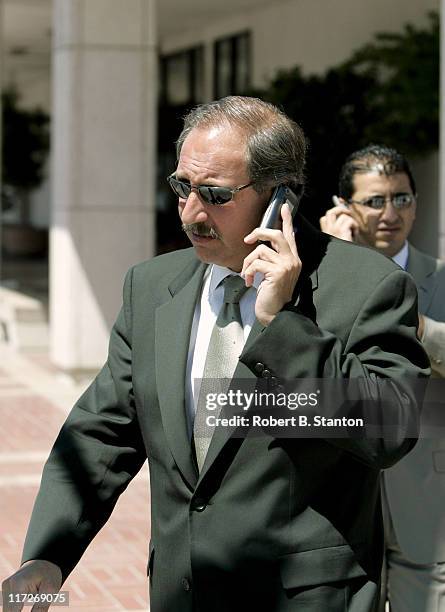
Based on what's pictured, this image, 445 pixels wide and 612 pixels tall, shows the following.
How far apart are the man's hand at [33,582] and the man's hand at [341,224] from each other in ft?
5.71

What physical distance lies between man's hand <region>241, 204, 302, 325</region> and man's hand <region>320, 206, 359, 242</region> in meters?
1.53

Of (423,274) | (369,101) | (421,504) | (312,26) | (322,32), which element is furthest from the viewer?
(312,26)

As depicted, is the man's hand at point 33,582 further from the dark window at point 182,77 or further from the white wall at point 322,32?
the dark window at point 182,77

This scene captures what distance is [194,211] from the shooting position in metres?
2.63

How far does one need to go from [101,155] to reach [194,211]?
358 inches

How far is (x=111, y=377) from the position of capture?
2.90 m

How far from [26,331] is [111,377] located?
12.2m

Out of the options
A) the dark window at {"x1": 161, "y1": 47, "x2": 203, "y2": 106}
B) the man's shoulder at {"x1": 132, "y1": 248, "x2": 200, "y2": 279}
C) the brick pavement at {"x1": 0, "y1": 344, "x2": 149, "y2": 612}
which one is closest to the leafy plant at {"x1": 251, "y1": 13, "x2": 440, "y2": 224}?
the brick pavement at {"x1": 0, "y1": 344, "x2": 149, "y2": 612}

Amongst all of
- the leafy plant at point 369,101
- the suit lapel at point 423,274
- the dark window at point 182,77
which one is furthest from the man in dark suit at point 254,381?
the dark window at point 182,77

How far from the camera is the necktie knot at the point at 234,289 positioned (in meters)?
2.69

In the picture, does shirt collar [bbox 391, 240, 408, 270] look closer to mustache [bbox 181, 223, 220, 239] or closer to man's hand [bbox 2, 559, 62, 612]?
mustache [bbox 181, 223, 220, 239]

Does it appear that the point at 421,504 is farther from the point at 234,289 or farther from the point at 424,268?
the point at 234,289

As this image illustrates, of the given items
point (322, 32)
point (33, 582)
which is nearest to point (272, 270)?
point (33, 582)

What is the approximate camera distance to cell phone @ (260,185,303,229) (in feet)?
8.53
